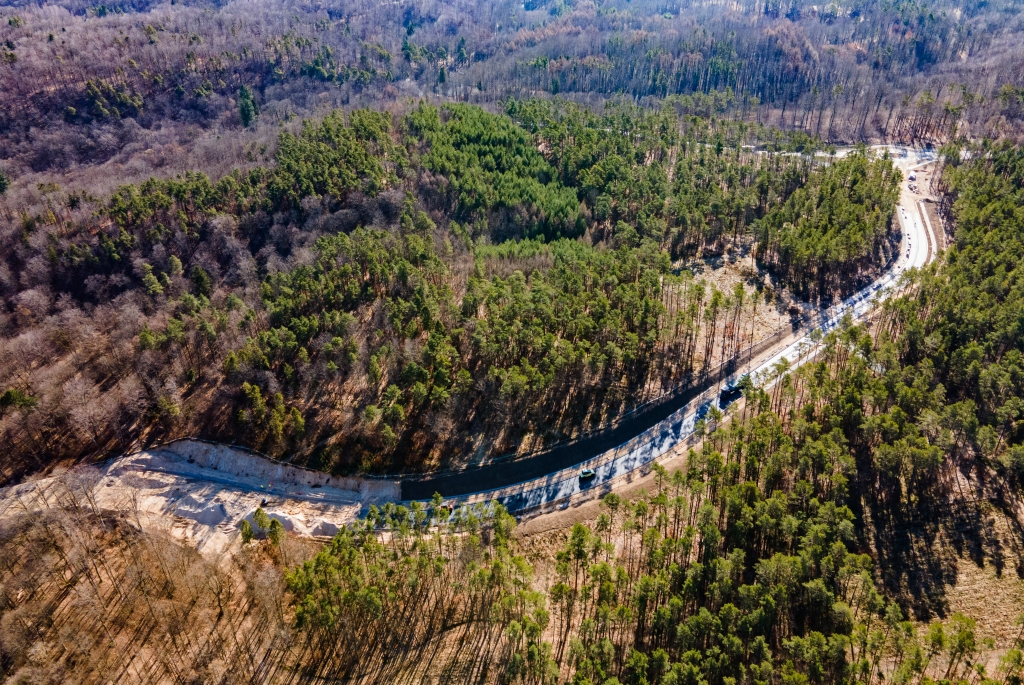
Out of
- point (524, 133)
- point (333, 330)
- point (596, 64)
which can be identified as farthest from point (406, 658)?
point (596, 64)

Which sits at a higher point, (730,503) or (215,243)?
(215,243)

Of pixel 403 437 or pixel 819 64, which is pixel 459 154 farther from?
pixel 819 64

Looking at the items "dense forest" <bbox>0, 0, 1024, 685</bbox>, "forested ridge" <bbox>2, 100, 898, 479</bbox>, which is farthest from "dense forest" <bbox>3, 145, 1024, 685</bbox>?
"forested ridge" <bbox>2, 100, 898, 479</bbox>

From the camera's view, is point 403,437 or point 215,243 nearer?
point 403,437

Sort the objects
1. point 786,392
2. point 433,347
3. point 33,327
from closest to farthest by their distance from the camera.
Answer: point 786,392, point 433,347, point 33,327

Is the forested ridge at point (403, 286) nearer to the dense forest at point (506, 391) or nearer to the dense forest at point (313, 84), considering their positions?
the dense forest at point (506, 391)

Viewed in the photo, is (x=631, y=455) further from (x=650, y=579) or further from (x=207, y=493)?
(x=207, y=493)

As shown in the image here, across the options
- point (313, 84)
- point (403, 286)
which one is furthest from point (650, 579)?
point (313, 84)
